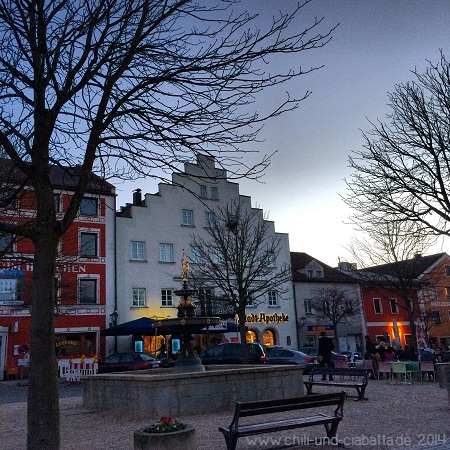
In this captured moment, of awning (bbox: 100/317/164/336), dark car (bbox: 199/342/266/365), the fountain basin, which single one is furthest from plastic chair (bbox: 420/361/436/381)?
awning (bbox: 100/317/164/336)

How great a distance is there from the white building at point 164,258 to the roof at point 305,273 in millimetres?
2033

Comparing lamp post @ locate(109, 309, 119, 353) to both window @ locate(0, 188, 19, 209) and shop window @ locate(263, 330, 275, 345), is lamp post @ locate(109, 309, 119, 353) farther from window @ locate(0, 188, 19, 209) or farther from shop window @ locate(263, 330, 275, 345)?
A: window @ locate(0, 188, 19, 209)

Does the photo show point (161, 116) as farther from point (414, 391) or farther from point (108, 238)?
point (108, 238)

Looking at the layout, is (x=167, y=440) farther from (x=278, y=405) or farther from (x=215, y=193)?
(x=215, y=193)

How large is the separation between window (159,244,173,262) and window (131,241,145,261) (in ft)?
4.39

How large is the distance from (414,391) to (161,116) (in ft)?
39.6

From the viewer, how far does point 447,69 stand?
47.2 feet

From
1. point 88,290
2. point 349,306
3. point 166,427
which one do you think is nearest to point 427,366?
point 166,427

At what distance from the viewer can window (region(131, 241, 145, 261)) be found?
35744mm

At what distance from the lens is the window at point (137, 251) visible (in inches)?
1407

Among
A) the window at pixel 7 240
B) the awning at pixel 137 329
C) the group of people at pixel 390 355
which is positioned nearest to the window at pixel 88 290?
the awning at pixel 137 329

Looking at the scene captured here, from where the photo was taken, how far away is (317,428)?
905 centimetres

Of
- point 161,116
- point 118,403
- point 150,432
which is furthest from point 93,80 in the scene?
point 118,403

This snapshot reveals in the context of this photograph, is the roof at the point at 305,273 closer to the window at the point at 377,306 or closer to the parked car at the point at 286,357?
the window at the point at 377,306
